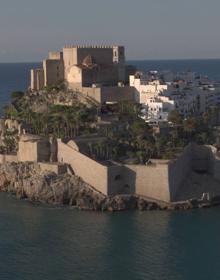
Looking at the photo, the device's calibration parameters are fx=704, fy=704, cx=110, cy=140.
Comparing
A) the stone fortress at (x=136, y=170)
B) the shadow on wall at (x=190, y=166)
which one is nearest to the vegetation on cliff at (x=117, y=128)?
the shadow on wall at (x=190, y=166)

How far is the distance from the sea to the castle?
13.5 metres

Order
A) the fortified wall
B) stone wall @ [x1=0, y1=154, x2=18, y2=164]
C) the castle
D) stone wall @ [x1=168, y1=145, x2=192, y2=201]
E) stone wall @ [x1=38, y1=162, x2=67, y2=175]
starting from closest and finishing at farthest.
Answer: the fortified wall, stone wall @ [x1=168, y1=145, x2=192, y2=201], stone wall @ [x1=38, y1=162, x2=67, y2=175], stone wall @ [x1=0, y1=154, x2=18, y2=164], the castle

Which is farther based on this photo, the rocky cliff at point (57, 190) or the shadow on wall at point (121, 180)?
the shadow on wall at point (121, 180)

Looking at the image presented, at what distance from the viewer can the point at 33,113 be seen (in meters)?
45.2

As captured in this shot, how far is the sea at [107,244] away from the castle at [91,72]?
1353 centimetres

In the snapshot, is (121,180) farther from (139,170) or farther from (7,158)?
(7,158)

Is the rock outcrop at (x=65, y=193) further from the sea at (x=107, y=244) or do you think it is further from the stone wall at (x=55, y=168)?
the sea at (x=107, y=244)

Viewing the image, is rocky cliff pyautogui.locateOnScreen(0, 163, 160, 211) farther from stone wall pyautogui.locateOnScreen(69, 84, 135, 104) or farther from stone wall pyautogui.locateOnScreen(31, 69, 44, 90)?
stone wall pyautogui.locateOnScreen(31, 69, 44, 90)

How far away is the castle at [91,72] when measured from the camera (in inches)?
1839

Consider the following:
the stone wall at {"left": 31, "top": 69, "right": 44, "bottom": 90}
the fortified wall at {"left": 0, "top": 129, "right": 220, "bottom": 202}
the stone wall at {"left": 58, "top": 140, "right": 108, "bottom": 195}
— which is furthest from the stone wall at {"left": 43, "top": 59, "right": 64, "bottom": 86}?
the stone wall at {"left": 58, "top": 140, "right": 108, "bottom": 195}

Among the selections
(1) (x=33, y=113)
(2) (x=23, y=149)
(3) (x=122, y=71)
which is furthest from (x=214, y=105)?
(2) (x=23, y=149)

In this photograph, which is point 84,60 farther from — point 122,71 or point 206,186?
point 206,186

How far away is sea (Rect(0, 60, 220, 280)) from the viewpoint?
26.5 meters

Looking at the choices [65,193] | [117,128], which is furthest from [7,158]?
[117,128]
